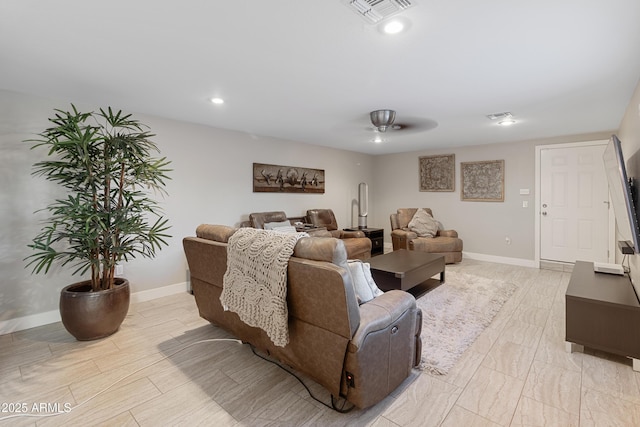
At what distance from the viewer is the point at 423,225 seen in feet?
18.3

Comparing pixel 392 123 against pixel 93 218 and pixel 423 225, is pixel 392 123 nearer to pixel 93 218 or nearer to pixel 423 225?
pixel 423 225

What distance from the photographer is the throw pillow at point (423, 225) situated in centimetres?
552

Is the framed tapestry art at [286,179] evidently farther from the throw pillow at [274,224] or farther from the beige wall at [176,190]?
the throw pillow at [274,224]

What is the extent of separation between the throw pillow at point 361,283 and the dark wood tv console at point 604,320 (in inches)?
63.5

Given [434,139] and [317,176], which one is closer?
[434,139]

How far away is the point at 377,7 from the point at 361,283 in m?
1.58

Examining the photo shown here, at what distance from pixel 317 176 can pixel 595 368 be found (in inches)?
175

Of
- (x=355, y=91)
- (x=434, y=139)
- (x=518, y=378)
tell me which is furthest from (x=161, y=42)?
(x=434, y=139)

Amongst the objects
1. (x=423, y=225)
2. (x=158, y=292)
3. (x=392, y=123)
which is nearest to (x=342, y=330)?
(x=392, y=123)

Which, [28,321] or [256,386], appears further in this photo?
[28,321]

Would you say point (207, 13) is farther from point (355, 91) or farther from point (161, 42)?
point (355, 91)

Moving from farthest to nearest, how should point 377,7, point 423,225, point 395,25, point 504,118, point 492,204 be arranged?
point 423,225 < point 492,204 < point 504,118 < point 395,25 < point 377,7

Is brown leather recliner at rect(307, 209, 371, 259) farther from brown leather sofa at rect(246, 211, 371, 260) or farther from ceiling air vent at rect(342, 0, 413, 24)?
ceiling air vent at rect(342, 0, 413, 24)

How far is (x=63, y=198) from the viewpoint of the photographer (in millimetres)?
3006
